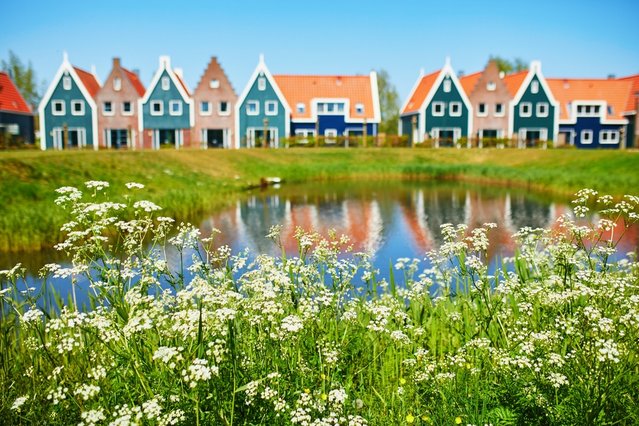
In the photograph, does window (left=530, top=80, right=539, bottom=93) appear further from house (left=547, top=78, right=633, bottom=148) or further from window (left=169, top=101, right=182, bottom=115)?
window (left=169, top=101, right=182, bottom=115)

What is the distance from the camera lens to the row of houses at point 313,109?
51.0m

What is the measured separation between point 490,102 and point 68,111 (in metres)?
42.8

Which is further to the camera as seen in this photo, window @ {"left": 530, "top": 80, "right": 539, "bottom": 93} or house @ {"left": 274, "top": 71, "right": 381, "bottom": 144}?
window @ {"left": 530, "top": 80, "right": 539, "bottom": 93}

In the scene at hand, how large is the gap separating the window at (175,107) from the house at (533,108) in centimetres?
3438

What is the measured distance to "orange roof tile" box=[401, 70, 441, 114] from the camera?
183 ft

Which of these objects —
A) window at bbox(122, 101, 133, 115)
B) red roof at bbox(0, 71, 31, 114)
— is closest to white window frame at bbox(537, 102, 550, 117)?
window at bbox(122, 101, 133, 115)

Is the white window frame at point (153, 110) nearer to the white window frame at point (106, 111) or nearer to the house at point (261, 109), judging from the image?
the white window frame at point (106, 111)

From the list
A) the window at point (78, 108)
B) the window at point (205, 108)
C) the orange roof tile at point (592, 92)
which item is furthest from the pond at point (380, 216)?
the orange roof tile at point (592, 92)

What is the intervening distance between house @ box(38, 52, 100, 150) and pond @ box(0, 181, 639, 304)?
2768 centimetres

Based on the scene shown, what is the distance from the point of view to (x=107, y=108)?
51344 mm

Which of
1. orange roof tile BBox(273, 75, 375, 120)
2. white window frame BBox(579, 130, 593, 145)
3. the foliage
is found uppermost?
orange roof tile BBox(273, 75, 375, 120)

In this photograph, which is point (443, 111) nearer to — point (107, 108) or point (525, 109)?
point (525, 109)

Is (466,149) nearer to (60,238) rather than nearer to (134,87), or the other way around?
(134,87)

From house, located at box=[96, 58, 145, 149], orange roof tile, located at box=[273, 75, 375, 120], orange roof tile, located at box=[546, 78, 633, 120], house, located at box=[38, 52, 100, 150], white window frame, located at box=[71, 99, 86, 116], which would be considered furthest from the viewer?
orange roof tile, located at box=[546, 78, 633, 120]
